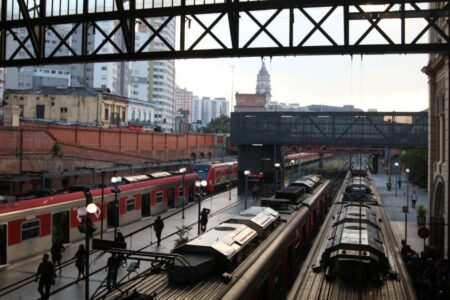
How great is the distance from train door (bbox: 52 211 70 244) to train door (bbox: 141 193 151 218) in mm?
8805

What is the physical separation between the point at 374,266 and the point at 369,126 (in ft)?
116

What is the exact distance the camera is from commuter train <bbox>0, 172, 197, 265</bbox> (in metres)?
18.5

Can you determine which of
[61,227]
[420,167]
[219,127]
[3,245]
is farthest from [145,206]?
[219,127]

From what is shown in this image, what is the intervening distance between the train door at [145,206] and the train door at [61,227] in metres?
8.81

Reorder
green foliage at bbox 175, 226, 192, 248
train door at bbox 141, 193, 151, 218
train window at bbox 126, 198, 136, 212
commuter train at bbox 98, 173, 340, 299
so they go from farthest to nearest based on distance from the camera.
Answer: train door at bbox 141, 193, 151, 218 → train window at bbox 126, 198, 136, 212 → green foliage at bbox 175, 226, 192, 248 → commuter train at bbox 98, 173, 340, 299

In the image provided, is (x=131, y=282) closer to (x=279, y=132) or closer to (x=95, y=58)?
(x=95, y=58)

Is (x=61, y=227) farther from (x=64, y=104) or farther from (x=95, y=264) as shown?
(x=64, y=104)

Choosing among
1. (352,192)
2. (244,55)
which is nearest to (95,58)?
(244,55)

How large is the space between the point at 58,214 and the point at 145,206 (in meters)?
10.3

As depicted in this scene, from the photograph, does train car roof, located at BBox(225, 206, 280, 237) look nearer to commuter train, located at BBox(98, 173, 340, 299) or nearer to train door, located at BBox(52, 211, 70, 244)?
commuter train, located at BBox(98, 173, 340, 299)

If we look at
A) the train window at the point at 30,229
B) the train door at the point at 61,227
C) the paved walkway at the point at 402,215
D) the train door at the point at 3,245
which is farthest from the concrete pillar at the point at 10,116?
the paved walkway at the point at 402,215

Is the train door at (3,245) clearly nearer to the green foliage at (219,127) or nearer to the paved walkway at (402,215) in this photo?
the paved walkway at (402,215)

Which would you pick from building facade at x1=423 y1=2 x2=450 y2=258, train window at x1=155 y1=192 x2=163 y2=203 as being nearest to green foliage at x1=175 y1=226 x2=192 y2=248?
building facade at x1=423 y1=2 x2=450 y2=258

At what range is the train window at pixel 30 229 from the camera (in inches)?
755
